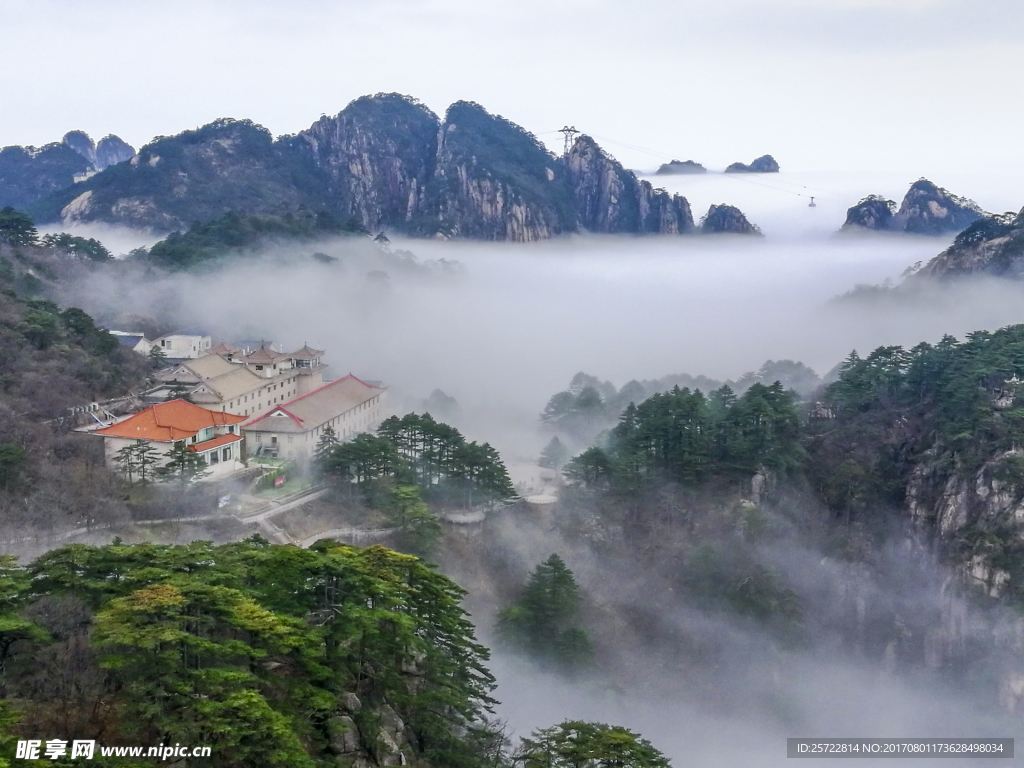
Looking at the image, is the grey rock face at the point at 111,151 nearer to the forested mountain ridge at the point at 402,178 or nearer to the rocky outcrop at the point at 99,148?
the rocky outcrop at the point at 99,148

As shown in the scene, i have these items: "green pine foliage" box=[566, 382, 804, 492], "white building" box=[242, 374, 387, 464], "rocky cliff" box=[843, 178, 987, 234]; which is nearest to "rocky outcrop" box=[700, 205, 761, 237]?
"rocky cliff" box=[843, 178, 987, 234]

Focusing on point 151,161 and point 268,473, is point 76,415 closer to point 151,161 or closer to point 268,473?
point 268,473

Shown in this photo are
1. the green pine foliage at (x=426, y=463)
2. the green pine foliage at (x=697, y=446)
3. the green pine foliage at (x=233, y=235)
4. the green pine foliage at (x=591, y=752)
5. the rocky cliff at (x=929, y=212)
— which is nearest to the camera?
the green pine foliage at (x=591, y=752)

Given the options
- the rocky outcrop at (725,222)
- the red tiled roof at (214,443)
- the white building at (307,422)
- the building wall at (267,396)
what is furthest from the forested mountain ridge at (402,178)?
the red tiled roof at (214,443)

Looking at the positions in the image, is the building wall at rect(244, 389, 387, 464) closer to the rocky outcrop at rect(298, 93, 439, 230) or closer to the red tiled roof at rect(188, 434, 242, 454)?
the red tiled roof at rect(188, 434, 242, 454)

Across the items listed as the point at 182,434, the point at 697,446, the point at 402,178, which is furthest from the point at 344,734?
the point at 402,178
